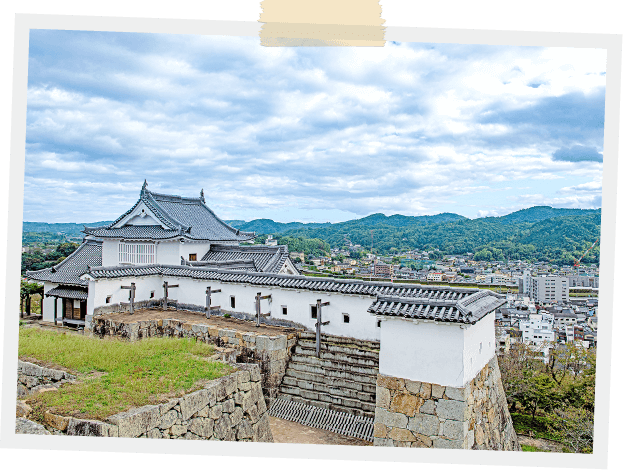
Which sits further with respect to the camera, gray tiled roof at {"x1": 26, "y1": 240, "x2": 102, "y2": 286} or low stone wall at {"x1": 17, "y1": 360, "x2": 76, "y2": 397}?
gray tiled roof at {"x1": 26, "y1": 240, "x2": 102, "y2": 286}

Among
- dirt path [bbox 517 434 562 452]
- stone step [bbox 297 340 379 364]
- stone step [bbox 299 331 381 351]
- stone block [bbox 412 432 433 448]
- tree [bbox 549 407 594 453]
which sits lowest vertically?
dirt path [bbox 517 434 562 452]

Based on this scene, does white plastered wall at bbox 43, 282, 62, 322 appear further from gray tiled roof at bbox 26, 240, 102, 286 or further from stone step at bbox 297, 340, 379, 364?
stone step at bbox 297, 340, 379, 364

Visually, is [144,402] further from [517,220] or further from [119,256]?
[119,256]

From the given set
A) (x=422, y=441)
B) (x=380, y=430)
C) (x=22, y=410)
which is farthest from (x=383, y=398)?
(x=22, y=410)

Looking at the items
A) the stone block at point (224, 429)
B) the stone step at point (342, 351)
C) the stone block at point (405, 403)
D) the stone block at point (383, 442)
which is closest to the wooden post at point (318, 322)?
the stone step at point (342, 351)

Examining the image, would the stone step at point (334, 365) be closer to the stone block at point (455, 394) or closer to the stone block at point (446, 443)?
the stone block at point (446, 443)

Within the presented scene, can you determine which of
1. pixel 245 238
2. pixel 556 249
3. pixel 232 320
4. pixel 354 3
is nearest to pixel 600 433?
pixel 556 249

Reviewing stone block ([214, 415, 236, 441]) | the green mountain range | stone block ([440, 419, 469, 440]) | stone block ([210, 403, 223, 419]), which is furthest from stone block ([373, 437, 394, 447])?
the green mountain range
